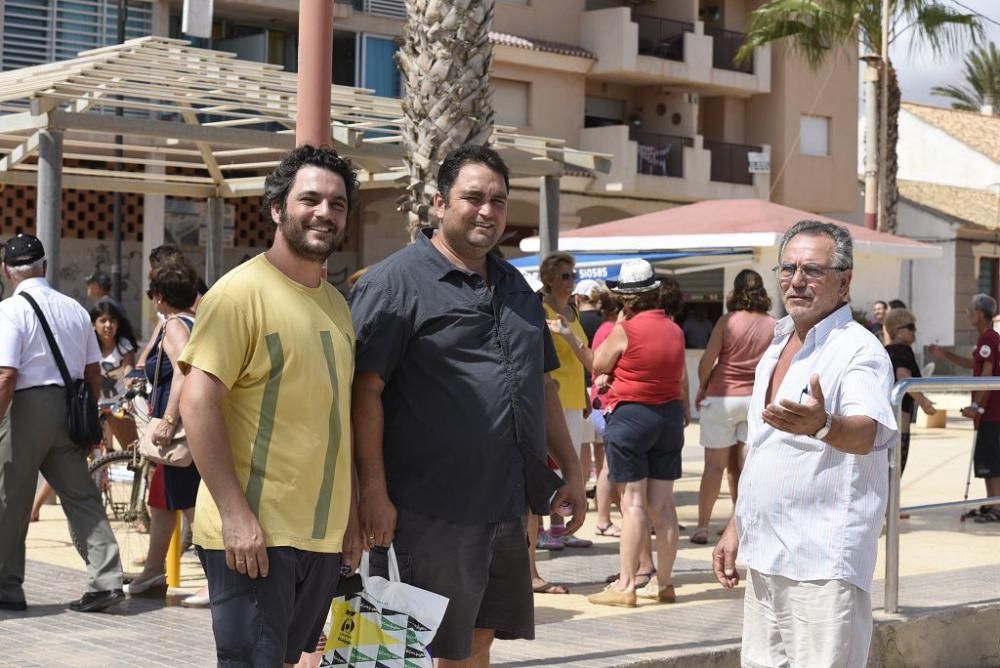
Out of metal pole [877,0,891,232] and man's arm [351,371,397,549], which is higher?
metal pole [877,0,891,232]

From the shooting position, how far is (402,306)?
14.8ft

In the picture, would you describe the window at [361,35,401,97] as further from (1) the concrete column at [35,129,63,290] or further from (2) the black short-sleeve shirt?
(2) the black short-sleeve shirt

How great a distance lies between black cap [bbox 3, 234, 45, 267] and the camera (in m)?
7.80

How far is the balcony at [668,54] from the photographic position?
33531mm

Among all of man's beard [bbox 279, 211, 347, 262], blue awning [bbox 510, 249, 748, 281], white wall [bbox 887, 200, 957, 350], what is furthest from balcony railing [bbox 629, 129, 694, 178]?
man's beard [bbox 279, 211, 347, 262]

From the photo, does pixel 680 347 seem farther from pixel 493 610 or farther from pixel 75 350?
pixel 493 610

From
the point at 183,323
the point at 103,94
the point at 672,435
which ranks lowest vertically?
the point at 672,435

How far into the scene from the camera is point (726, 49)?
36594 millimetres

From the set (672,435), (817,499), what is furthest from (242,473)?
(672,435)

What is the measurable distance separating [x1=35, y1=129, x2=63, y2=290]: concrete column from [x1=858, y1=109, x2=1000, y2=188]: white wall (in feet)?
141

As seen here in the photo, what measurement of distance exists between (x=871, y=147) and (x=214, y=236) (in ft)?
57.6

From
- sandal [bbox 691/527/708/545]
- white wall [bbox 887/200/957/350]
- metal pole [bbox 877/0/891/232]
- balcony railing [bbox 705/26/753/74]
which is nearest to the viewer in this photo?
sandal [bbox 691/527/708/545]

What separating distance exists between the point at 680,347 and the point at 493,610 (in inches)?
159

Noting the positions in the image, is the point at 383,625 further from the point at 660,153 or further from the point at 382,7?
the point at 660,153
